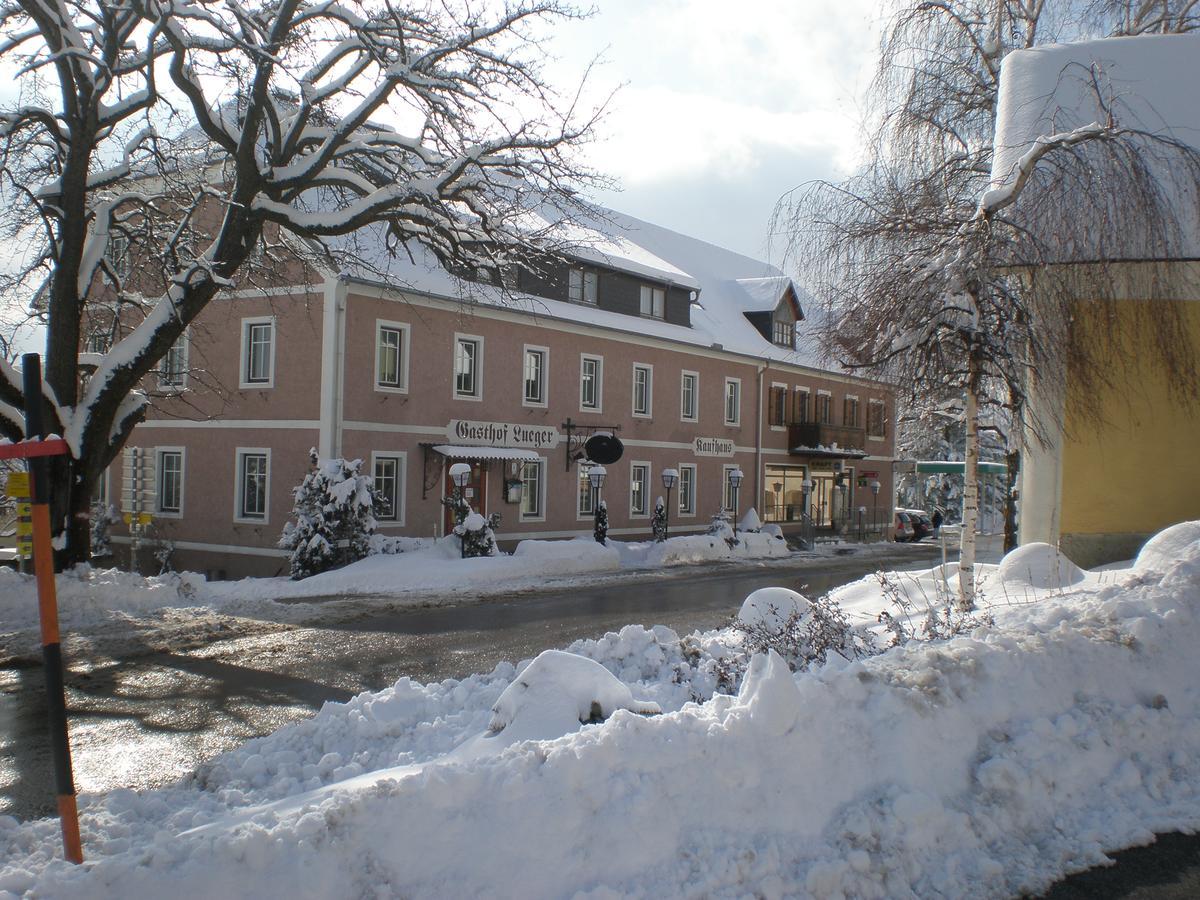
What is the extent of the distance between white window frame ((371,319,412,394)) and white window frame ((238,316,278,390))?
2402 millimetres

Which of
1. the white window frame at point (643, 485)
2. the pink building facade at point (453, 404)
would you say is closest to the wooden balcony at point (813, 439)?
the pink building facade at point (453, 404)

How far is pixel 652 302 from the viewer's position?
3062 centimetres

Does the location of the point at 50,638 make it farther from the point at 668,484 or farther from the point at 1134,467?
the point at 668,484

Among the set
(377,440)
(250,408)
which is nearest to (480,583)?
(377,440)

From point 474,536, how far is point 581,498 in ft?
23.8

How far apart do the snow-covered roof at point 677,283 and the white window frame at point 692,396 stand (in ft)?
3.44

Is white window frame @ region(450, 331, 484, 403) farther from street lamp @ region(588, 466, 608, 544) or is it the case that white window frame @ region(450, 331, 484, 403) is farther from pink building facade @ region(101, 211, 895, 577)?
street lamp @ region(588, 466, 608, 544)

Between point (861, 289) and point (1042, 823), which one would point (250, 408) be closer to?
point (861, 289)

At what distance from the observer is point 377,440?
2172 centimetres

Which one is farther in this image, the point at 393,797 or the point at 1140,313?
the point at 1140,313

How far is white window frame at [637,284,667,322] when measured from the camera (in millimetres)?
30078

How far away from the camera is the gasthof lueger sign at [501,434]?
76.5ft

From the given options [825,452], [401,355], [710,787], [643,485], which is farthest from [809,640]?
[825,452]

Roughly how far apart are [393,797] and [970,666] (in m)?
3.18
